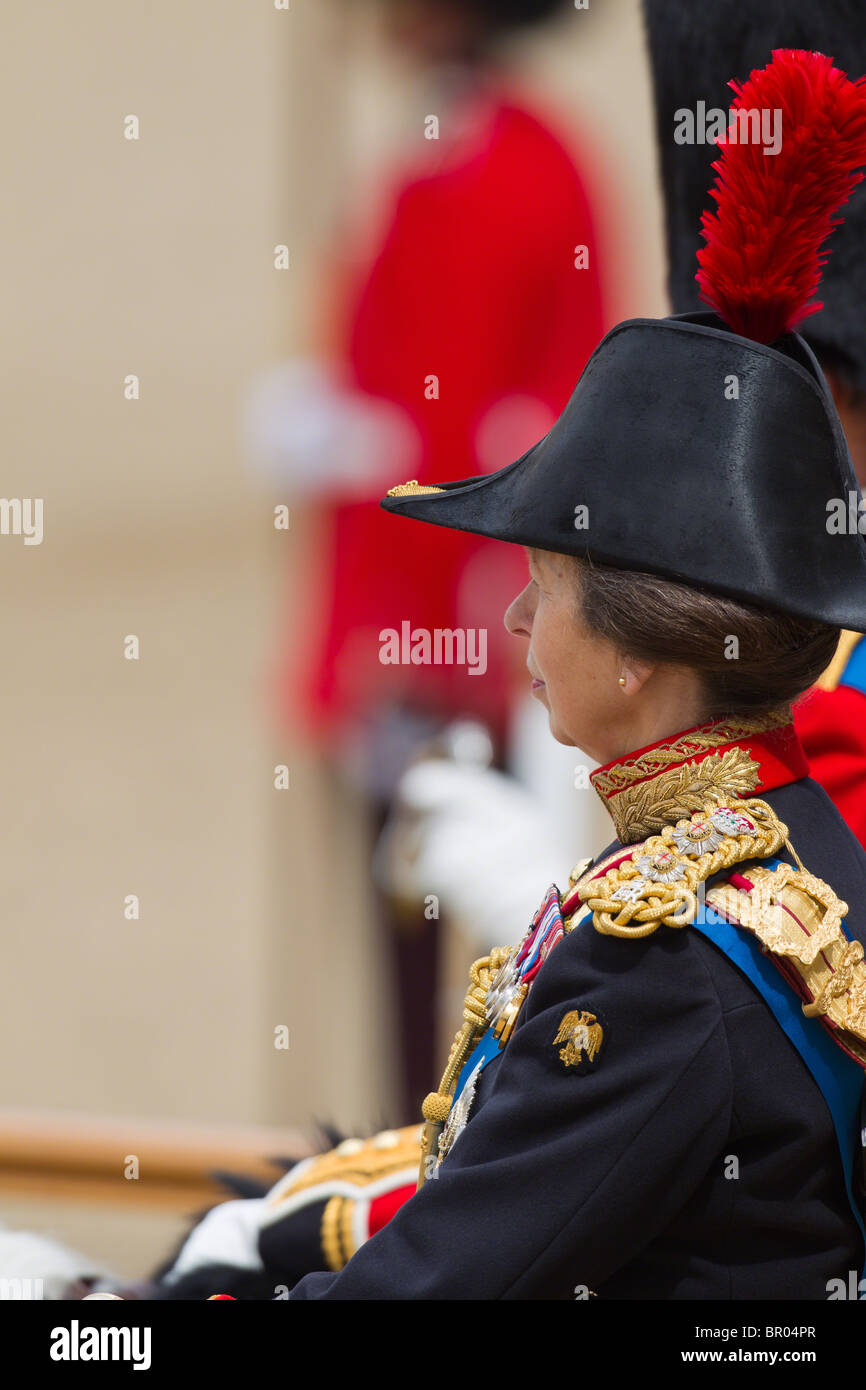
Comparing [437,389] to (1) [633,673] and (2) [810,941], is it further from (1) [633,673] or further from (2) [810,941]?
(2) [810,941]

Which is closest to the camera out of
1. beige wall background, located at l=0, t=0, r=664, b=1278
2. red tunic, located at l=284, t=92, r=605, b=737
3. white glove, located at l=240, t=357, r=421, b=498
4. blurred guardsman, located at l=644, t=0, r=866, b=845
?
blurred guardsman, located at l=644, t=0, r=866, b=845

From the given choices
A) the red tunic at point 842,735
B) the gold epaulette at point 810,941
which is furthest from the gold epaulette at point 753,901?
the red tunic at point 842,735

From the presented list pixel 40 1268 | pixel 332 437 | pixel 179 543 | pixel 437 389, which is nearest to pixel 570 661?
pixel 40 1268

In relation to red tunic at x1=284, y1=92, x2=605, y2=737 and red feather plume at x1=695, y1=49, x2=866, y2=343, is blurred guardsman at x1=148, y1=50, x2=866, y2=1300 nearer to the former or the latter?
red feather plume at x1=695, y1=49, x2=866, y2=343

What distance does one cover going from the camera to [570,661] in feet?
5.85

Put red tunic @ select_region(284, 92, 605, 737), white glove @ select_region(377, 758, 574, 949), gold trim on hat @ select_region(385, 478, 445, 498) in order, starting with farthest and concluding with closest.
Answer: red tunic @ select_region(284, 92, 605, 737), white glove @ select_region(377, 758, 574, 949), gold trim on hat @ select_region(385, 478, 445, 498)

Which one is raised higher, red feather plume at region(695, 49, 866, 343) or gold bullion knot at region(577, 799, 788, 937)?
red feather plume at region(695, 49, 866, 343)

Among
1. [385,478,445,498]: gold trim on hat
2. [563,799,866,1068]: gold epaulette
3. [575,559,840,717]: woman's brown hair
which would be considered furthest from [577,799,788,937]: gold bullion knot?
[385,478,445,498]: gold trim on hat

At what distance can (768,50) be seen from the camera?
2.66m

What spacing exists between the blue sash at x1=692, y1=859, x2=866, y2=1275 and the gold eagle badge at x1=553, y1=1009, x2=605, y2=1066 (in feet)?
0.40

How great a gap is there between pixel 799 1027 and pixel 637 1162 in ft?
0.62

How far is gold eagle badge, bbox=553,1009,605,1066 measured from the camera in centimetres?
162

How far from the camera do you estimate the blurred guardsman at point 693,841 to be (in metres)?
1.62

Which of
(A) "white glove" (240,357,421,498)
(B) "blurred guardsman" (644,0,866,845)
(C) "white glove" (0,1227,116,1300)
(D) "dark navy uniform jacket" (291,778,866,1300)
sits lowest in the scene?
(C) "white glove" (0,1227,116,1300)
